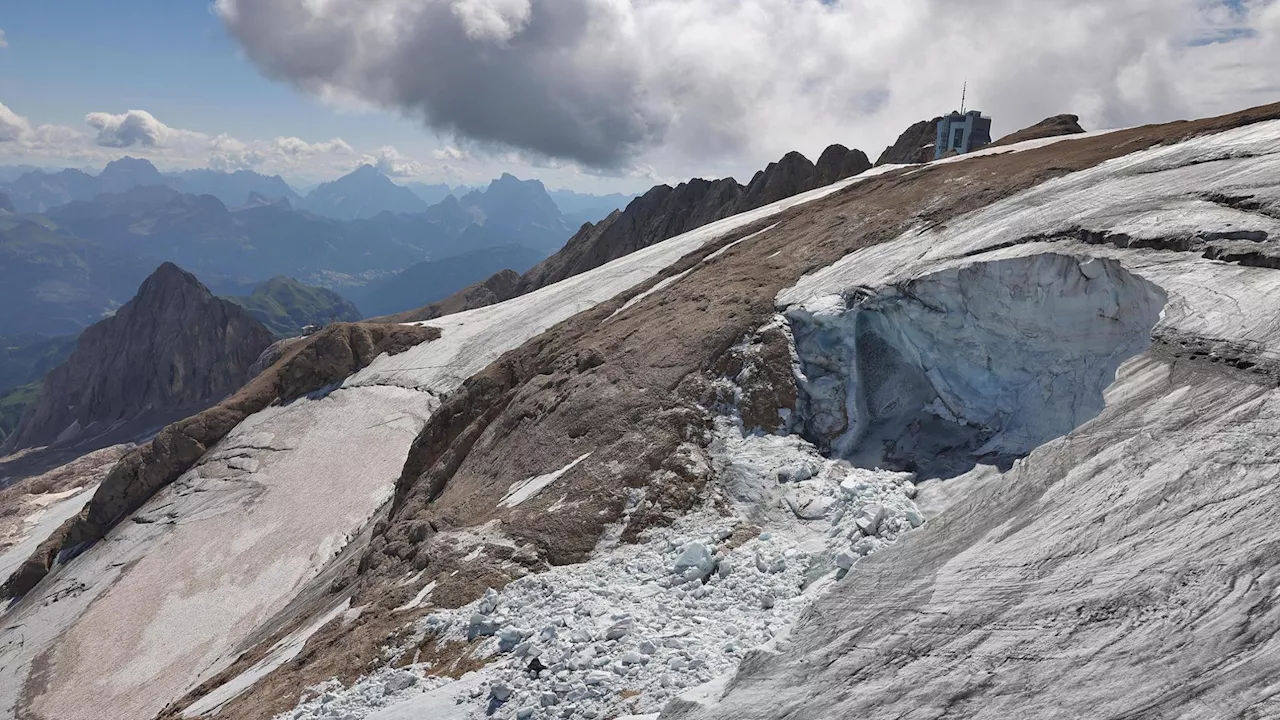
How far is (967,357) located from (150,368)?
18588 cm

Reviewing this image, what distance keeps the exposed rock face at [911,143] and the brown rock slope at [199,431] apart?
74504mm

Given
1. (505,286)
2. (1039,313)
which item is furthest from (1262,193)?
(505,286)

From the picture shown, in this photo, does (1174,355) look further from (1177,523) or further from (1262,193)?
(1262,193)

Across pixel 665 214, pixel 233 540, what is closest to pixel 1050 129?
pixel 233 540

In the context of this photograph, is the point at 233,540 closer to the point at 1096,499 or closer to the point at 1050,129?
the point at 1096,499

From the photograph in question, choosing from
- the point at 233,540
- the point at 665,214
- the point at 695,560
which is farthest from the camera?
the point at 665,214

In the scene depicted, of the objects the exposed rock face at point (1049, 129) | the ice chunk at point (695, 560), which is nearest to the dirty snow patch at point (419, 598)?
the ice chunk at point (695, 560)

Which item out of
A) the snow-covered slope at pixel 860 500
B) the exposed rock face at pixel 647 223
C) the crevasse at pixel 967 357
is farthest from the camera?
the exposed rock face at pixel 647 223

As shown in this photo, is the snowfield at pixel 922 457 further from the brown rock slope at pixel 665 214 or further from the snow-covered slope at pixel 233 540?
the brown rock slope at pixel 665 214

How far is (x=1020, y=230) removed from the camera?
19.6 meters

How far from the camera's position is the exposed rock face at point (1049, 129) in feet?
169

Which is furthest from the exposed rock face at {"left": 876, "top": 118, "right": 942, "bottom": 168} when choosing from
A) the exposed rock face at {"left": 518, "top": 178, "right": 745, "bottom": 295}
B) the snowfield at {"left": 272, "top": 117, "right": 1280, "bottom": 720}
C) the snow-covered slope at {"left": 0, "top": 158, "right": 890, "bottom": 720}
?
the snowfield at {"left": 272, "top": 117, "right": 1280, "bottom": 720}

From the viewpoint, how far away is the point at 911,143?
10175 centimetres

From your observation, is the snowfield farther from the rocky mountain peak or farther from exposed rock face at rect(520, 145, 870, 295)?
exposed rock face at rect(520, 145, 870, 295)
